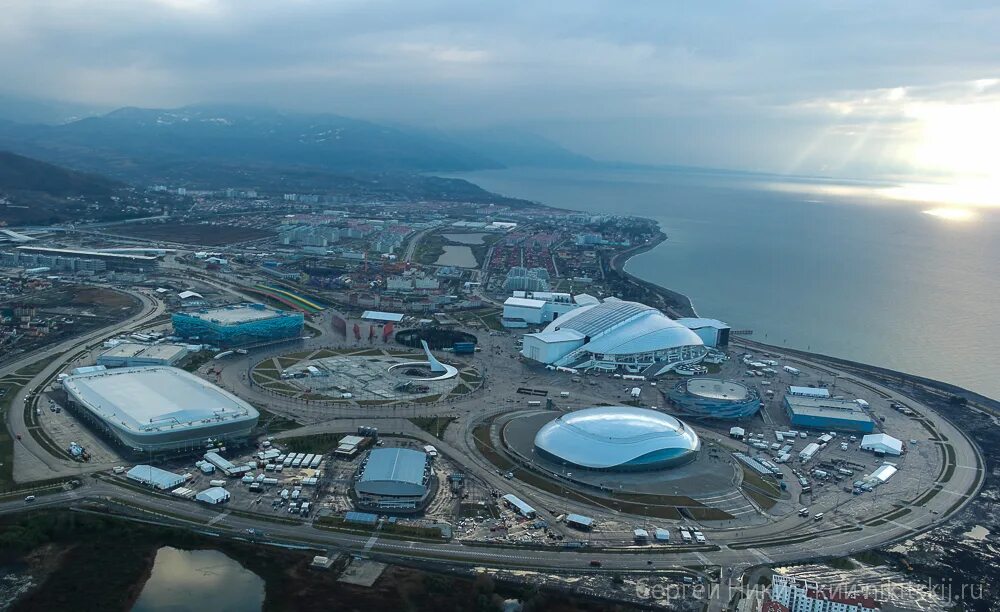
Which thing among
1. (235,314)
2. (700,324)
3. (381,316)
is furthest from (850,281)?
(235,314)

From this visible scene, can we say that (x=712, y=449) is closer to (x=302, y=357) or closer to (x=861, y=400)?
(x=861, y=400)

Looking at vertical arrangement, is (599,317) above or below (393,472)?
above

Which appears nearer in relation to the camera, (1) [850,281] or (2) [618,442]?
(2) [618,442]

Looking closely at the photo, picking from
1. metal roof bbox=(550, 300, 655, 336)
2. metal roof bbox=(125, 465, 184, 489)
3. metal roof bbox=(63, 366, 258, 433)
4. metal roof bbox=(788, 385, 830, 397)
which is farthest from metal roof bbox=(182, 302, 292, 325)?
metal roof bbox=(788, 385, 830, 397)

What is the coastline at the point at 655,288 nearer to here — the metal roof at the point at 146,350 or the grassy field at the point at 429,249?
the grassy field at the point at 429,249

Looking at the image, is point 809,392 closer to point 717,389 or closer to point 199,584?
point 717,389

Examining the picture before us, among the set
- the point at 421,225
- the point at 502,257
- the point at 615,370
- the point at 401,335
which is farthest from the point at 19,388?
the point at 421,225

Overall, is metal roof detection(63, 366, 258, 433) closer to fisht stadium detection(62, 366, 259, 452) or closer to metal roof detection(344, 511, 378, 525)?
fisht stadium detection(62, 366, 259, 452)
